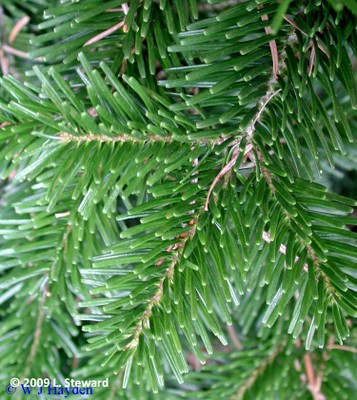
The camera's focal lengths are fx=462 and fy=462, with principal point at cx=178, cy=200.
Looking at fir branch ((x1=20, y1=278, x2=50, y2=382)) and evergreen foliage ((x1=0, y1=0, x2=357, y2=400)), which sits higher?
evergreen foliage ((x1=0, y1=0, x2=357, y2=400))

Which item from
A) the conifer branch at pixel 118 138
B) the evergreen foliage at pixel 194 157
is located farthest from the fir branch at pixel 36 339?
the conifer branch at pixel 118 138

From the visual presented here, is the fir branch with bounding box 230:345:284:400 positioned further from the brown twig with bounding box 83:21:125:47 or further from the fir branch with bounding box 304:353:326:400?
the brown twig with bounding box 83:21:125:47

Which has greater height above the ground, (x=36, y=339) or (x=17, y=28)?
(x=17, y=28)

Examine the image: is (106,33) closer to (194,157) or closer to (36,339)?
(194,157)

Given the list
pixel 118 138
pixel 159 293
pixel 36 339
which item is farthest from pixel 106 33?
pixel 36 339

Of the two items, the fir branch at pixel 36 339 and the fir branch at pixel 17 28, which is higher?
the fir branch at pixel 17 28

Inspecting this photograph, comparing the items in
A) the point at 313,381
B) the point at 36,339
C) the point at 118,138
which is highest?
the point at 118,138

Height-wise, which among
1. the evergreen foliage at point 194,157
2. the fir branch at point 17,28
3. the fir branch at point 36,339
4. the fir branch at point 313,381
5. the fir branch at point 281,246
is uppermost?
the fir branch at point 17,28

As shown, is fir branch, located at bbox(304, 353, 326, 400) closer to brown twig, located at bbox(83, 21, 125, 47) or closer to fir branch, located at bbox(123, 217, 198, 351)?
fir branch, located at bbox(123, 217, 198, 351)

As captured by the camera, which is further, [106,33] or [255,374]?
[255,374]

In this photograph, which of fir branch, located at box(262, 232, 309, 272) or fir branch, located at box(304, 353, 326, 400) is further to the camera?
fir branch, located at box(304, 353, 326, 400)

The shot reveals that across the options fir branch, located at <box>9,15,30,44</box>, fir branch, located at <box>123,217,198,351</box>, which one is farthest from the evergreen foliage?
fir branch, located at <box>9,15,30,44</box>

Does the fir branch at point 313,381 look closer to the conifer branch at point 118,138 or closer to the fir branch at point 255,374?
the fir branch at point 255,374

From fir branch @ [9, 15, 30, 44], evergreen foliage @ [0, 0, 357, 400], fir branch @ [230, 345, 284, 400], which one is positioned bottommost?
fir branch @ [230, 345, 284, 400]
